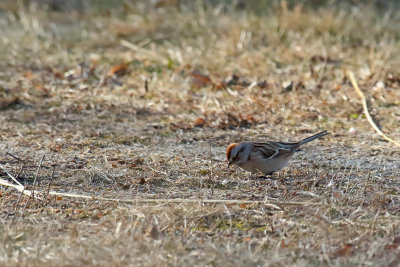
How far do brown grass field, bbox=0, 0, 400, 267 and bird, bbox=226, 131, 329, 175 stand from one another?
0.10 m

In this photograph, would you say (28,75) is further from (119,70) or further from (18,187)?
(18,187)

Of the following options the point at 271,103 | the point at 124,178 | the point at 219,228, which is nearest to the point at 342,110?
the point at 271,103

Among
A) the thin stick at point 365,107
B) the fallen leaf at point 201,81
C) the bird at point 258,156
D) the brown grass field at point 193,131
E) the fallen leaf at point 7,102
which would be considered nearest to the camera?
the brown grass field at point 193,131

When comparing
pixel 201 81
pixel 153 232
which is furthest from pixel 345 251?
pixel 201 81

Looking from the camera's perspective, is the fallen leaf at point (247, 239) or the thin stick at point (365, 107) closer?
the fallen leaf at point (247, 239)

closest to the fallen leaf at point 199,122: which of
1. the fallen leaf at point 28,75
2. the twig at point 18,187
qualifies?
the twig at point 18,187

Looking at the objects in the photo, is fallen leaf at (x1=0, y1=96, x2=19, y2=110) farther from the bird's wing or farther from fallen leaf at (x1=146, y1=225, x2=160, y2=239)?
fallen leaf at (x1=146, y1=225, x2=160, y2=239)

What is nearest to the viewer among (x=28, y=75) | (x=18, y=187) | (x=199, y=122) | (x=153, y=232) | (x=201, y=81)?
(x=153, y=232)

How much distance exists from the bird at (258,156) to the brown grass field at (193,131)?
0.10 m

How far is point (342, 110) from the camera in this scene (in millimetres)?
7129

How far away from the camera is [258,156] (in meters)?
5.20

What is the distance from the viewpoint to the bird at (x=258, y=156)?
17.0 ft

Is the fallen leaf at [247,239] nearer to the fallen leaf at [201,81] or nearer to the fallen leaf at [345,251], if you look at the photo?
the fallen leaf at [345,251]

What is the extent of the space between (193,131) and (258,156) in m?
1.52
